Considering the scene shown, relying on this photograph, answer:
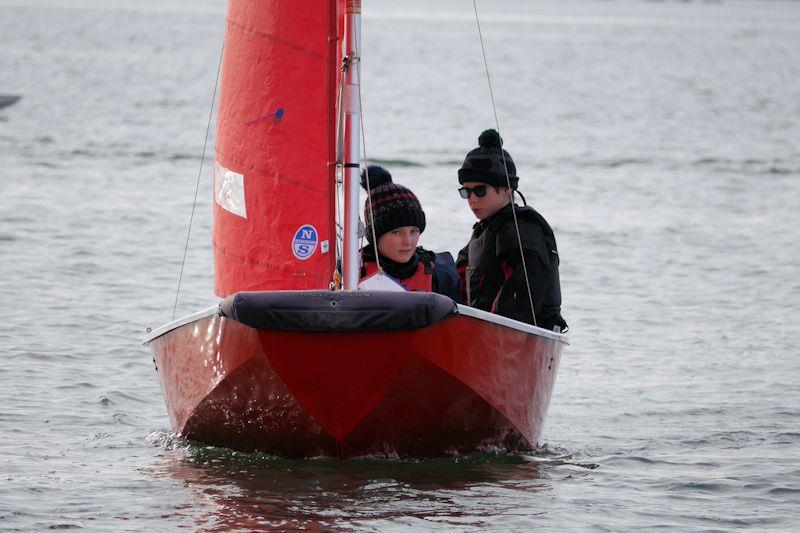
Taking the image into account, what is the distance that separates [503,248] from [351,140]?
94 cm

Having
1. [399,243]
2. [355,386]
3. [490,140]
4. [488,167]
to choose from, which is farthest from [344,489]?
[490,140]

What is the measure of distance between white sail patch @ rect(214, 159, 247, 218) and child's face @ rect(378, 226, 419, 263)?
0.76m

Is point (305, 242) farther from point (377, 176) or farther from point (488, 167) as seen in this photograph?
point (488, 167)

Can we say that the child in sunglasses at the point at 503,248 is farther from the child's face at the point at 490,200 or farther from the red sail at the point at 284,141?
the red sail at the point at 284,141

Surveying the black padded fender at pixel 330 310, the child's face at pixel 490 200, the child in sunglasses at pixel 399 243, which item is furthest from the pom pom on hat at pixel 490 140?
the black padded fender at pixel 330 310

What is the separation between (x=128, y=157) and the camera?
2344 cm

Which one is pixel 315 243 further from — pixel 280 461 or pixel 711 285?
pixel 711 285

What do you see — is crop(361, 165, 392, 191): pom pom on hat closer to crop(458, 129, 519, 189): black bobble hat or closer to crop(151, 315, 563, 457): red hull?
crop(458, 129, 519, 189): black bobble hat

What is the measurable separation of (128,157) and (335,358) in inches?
704

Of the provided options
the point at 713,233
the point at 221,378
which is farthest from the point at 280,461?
the point at 713,233

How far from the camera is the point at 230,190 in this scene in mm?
7336

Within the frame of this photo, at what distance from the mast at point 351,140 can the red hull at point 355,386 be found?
0.42m

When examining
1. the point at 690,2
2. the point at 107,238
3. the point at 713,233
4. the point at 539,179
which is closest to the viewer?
the point at 107,238

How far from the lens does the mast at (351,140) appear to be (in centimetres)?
644
